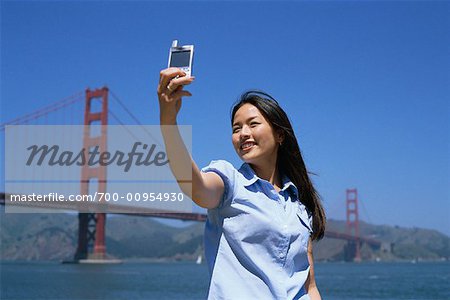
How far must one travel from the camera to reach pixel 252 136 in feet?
3.66

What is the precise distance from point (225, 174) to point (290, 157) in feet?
0.89

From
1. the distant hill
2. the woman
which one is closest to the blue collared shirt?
the woman

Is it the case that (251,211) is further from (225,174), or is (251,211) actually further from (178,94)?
(178,94)

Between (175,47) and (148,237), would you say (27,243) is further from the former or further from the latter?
(175,47)

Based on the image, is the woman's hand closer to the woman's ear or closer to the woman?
the woman

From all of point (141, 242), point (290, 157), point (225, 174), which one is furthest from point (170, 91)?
point (141, 242)

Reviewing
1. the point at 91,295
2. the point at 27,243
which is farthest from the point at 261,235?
the point at 27,243

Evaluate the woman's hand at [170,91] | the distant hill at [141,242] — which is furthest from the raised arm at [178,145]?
the distant hill at [141,242]

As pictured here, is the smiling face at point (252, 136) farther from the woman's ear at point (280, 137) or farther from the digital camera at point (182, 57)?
the digital camera at point (182, 57)

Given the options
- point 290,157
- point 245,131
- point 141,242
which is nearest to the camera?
point 245,131

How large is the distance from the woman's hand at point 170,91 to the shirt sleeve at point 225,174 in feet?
0.52

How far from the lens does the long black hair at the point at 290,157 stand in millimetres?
1153

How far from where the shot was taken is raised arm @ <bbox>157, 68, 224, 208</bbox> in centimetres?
86

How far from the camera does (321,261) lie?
7494 cm
